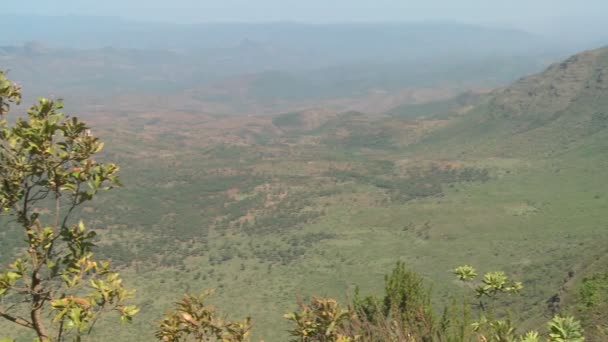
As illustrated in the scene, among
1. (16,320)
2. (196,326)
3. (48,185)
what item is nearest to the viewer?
(16,320)

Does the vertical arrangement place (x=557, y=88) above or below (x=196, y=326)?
below

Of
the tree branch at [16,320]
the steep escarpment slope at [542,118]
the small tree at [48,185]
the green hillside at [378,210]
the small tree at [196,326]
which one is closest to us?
the tree branch at [16,320]

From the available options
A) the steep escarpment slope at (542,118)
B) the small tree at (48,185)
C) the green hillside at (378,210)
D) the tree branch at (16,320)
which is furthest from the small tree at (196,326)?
the steep escarpment slope at (542,118)

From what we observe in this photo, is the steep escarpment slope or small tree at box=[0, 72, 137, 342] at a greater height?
small tree at box=[0, 72, 137, 342]

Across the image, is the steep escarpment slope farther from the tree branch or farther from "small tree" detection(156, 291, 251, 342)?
the tree branch

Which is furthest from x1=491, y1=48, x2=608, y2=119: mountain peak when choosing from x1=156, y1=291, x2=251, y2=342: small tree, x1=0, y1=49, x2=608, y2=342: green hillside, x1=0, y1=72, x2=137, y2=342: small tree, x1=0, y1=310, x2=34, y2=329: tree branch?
x1=0, y1=310, x2=34, y2=329: tree branch

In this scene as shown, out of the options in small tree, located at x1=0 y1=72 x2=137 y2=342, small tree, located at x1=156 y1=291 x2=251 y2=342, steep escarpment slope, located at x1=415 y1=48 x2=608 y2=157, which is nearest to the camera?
small tree, located at x1=0 y1=72 x2=137 y2=342

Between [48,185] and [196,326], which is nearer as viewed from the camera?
[48,185]

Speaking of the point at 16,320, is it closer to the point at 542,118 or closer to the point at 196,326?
the point at 196,326

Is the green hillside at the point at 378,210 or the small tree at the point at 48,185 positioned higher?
the small tree at the point at 48,185

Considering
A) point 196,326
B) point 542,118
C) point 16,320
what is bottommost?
point 542,118

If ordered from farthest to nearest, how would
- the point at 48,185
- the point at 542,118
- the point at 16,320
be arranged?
the point at 542,118 → the point at 48,185 → the point at 16,320

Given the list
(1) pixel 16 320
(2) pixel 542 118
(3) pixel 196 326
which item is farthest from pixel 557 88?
(1) pixel 16 320

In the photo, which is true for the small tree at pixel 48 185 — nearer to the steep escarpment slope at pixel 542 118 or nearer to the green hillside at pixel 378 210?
the green hillside at pixel 378 210
